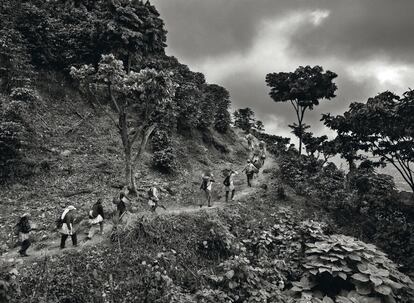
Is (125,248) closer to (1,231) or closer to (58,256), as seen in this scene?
(58,256)

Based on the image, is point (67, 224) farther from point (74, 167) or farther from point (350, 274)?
point (350, 274)

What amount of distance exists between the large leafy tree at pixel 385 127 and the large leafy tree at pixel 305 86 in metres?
12.0

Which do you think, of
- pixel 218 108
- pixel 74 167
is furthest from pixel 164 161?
pixel 218 108

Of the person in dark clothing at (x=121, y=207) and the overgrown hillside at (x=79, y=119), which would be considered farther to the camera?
the overgrown hillside at (x=79, y=119)

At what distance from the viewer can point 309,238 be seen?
1295 centimetres

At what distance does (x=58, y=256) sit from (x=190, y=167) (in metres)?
14.1

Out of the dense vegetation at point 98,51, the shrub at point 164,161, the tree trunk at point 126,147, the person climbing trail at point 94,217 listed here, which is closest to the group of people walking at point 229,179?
the shrub at point 164,161

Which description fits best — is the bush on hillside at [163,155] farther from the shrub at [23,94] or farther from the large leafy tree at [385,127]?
the large leafy tree at [385,127]

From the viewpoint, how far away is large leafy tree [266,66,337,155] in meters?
31.6

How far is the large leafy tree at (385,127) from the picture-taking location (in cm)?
1655

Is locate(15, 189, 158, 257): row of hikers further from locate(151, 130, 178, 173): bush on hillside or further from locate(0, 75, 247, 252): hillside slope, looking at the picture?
locate(151, 130, 178, 173): bush on hillside

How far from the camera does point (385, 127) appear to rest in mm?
17656

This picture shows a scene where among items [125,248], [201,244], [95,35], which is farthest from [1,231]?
[95,35]

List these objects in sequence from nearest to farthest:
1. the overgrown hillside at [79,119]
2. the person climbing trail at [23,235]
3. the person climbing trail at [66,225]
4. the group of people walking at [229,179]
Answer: the person climbing trail at [23,235], the person climbing trail at [66,225], the overgrown hillside at [79,119], the group of people walking at [229,179]
